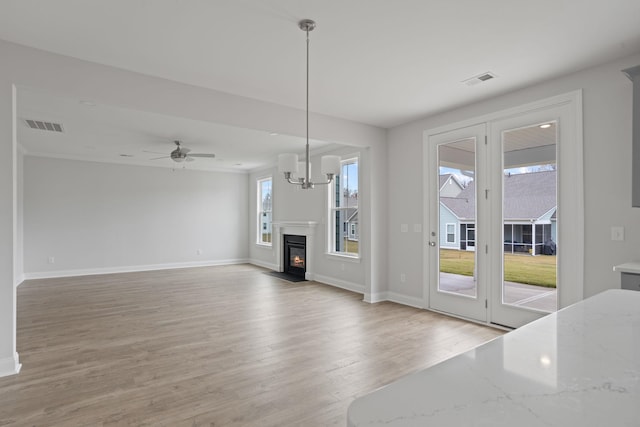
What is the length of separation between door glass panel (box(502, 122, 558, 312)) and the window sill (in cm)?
260

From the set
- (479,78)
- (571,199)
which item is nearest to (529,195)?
(571,199)

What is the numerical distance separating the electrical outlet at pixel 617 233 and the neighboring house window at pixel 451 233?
165 centimetres

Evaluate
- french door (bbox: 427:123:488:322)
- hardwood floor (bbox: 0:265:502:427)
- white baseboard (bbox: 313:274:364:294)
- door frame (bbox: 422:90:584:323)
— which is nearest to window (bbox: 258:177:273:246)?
white baseboard (bbox: 313:274:364:294)

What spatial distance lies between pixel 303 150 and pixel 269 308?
3457 millimetres

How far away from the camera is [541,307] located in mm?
3670

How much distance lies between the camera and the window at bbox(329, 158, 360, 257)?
632 cm

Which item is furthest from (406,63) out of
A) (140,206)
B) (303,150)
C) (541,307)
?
(140,206)

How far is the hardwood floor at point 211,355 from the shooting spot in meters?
2.34

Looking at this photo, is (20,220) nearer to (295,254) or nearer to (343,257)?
(295,254)

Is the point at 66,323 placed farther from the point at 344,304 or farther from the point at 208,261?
the point at 208,261

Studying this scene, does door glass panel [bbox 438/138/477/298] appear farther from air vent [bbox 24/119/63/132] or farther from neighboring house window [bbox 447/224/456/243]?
air vent [bbox 24/119/63/132]

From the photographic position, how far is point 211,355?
3264 mm

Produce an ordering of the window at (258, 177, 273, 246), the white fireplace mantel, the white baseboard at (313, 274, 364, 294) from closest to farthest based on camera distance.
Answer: the white baseboard at (313, 274, 364, 294) → the white fireplace mantel → the window at (258, 177, 273, 246)

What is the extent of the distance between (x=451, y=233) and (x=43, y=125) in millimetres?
6100
